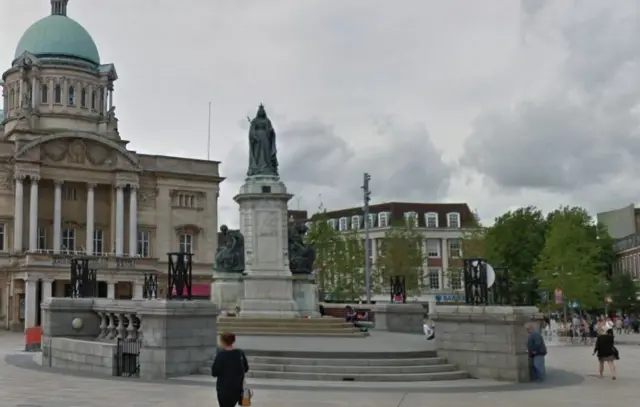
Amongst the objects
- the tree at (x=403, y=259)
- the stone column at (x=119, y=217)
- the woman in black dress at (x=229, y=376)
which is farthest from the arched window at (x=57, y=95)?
the woman in black dress at (x=229, y=376)

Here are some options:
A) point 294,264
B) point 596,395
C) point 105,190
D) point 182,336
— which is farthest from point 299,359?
point 105,190

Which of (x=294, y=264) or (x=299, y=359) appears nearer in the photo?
(x=299, y=359)

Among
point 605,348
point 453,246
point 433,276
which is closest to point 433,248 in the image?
point 453,246

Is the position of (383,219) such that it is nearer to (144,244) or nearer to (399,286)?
(144,244)

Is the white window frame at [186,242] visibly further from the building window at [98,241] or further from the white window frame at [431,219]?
the white window frame at [431,219]

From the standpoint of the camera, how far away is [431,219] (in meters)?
114

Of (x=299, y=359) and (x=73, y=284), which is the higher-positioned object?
(x=73, y=284)

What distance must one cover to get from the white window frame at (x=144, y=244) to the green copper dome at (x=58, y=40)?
64.8 ft

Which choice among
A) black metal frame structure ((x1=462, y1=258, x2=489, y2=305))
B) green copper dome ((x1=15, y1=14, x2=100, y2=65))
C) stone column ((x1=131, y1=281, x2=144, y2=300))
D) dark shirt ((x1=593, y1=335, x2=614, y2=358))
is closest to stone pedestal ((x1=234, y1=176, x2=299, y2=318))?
black metal frame structure ((x1=462, y1=258, x2=489, y2=305))

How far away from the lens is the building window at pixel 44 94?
79688 millimetres

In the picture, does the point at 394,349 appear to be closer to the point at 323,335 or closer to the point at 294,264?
the point at 323,335

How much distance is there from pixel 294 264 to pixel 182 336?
45.7ft

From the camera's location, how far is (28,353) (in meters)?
32.6

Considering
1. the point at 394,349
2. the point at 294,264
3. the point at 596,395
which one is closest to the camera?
the point at 596,395
